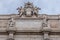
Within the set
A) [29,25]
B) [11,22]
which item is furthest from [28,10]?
[11,22]

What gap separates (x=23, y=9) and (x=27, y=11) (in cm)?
57

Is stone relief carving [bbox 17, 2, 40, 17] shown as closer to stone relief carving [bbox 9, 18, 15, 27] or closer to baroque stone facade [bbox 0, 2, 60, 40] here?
Answer: baroque stone facade [bbox 0, 2, 60, 40]

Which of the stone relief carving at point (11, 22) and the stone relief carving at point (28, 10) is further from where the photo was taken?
the stone relief carving at point (28, 10)

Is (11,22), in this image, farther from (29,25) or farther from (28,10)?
(28,10)

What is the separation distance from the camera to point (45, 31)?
2544cm

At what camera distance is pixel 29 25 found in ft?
86.7

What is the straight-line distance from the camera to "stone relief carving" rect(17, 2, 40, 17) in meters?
26.9

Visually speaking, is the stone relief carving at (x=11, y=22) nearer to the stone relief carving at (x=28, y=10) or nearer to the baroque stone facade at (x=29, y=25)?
the baroque stone facade at (x=29, y=25)

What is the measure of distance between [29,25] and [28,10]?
5.72 feet

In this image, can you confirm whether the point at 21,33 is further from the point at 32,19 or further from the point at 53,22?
the point at 53,22

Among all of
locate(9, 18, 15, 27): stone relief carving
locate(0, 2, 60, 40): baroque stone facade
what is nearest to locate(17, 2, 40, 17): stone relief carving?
locate(0, 2, 60, 40): baroque stone facade

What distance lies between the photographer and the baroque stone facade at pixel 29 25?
2562 cm

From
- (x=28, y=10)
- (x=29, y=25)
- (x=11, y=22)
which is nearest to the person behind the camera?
(x=11, y=22)

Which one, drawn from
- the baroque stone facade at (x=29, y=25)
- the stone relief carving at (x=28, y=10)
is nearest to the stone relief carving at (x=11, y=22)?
the baroque stone facade at (x=29, y=25)
